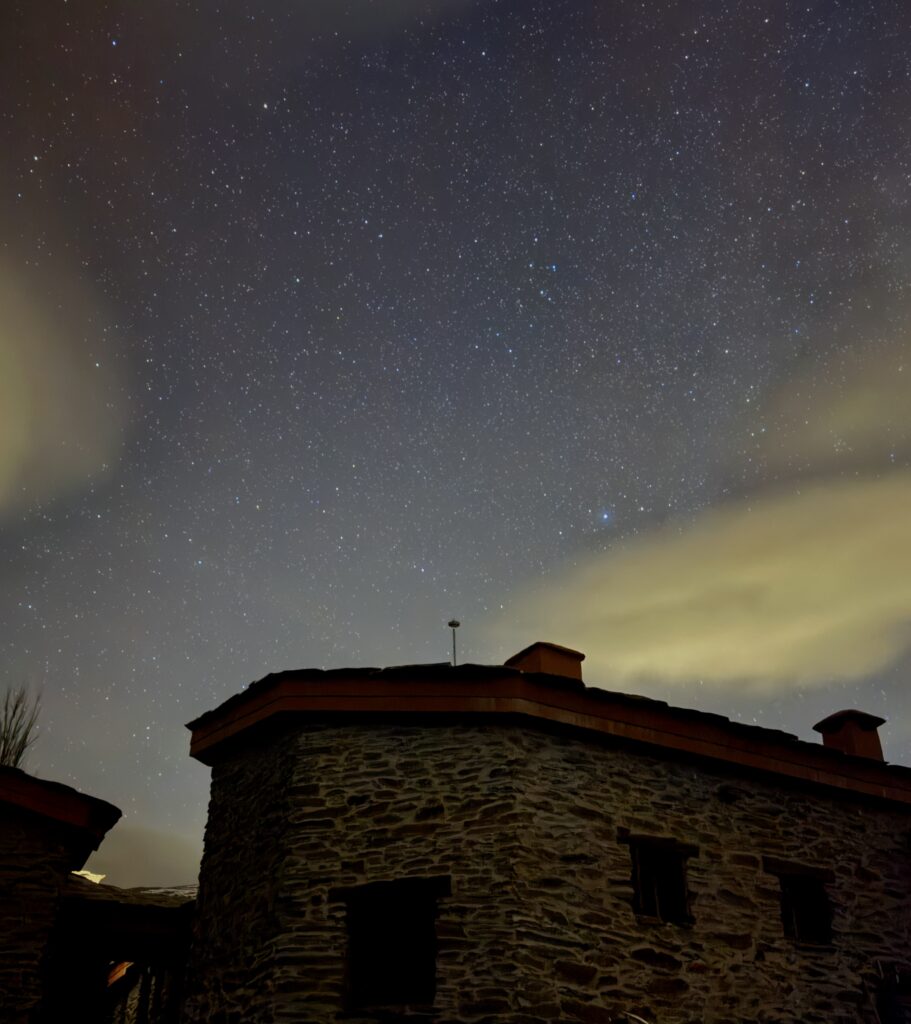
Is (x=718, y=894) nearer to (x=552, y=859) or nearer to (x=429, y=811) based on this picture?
(x=552, y=859)

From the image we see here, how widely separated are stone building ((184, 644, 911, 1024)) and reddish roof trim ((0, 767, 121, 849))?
1.66 metres

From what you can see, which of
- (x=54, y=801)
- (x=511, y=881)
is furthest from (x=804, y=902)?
(x=54, y=801)

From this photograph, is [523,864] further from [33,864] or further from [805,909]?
[33,864]

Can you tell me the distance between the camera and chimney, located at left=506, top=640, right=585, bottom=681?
1311cm

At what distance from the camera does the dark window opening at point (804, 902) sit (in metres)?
13.0

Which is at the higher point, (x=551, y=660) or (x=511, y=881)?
(x=551, y=660)

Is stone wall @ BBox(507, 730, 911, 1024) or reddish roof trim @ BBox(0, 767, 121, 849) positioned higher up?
reddish roof trim @ BBox(0, 767, 121, 849)

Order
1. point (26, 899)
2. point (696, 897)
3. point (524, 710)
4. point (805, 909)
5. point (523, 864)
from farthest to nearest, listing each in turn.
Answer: point (805, 909) < point (26, 899) < point (696, 897) < point (524, 710) < point (523, 864)

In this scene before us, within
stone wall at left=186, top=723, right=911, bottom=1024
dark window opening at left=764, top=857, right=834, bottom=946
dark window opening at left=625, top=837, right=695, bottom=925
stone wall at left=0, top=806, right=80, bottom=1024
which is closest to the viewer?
stone wall at left=186, top=723, right=911, bottom=1024

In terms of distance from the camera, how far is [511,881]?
11.0 metres

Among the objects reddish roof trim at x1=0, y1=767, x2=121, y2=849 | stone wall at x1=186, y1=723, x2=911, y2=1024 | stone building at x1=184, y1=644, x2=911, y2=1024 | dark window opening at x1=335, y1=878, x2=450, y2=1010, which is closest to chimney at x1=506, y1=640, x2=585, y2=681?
stone building at x1=184, y1=644, x2=911, y2=1024

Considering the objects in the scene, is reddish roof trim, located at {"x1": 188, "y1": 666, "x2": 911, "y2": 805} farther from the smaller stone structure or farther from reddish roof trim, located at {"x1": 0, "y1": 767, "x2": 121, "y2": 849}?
the smaller stone structure

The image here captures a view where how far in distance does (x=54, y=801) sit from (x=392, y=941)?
18.1 feet

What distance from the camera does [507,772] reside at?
38.2 ft
